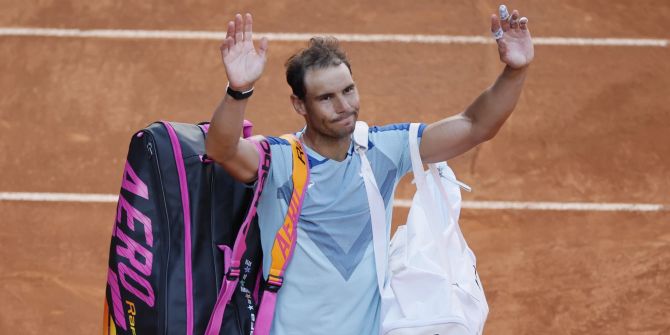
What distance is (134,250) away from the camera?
13.9 ft

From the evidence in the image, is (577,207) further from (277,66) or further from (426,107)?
(277,66)

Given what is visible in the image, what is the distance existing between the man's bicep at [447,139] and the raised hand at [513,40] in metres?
0.29

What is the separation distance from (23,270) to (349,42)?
9.64 feet

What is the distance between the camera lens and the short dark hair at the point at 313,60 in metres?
4.37

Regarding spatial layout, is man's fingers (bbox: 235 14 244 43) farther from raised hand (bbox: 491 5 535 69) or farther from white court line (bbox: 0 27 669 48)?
white court line (bbox: 0 27 669 48)

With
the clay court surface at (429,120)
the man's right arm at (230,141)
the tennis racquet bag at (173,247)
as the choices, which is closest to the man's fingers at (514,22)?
the man's right arm at (230,141)

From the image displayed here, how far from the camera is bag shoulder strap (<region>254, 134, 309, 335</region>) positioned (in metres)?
4.19

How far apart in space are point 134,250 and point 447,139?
1187 mm

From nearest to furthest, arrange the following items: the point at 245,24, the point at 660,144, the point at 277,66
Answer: the point at 245,24 < the point at 660,144 < the point at 277,66

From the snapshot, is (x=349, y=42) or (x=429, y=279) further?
(x=349, y=42)

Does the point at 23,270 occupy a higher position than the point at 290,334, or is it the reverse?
the point at 290,334

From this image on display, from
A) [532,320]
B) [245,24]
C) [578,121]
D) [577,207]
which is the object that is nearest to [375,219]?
[245,24]

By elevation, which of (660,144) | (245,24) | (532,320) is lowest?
(532,320)

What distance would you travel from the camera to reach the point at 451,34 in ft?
29.7
